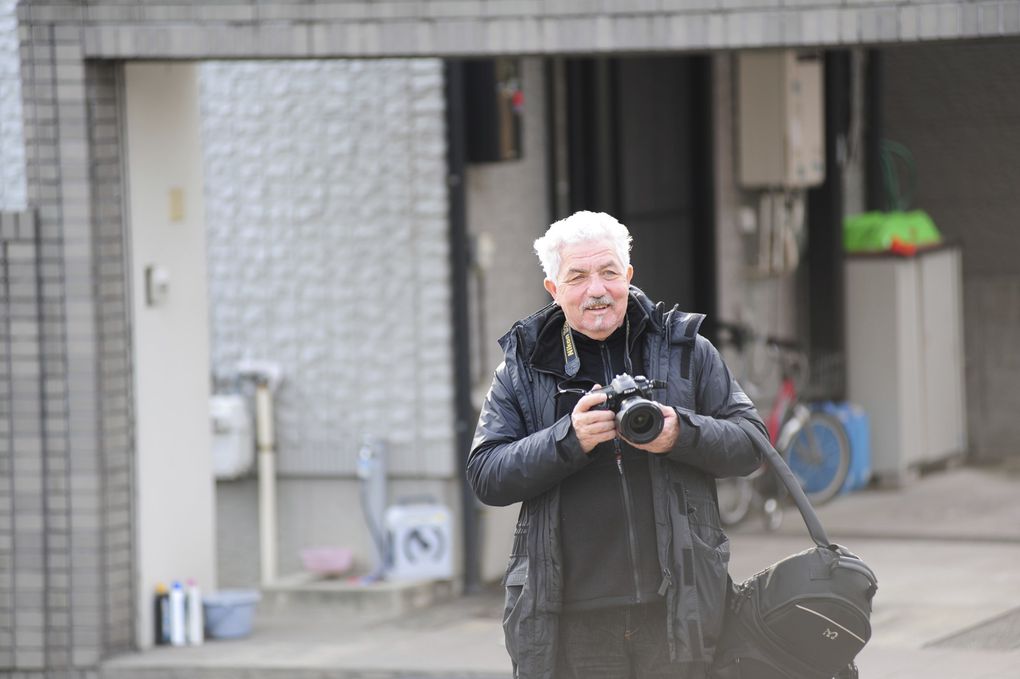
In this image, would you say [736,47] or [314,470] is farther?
[314,470]

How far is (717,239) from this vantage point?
12531mm

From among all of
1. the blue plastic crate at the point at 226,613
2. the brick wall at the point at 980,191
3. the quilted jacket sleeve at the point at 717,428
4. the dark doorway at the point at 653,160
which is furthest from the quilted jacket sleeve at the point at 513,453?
the brick wall at the point at 980,191

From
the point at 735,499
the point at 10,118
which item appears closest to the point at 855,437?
the point at 735,499

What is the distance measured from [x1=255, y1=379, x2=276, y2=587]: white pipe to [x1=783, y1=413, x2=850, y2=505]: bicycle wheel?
3.90 metres

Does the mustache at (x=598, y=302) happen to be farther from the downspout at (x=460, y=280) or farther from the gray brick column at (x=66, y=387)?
the downspout at (x=460, y=280)

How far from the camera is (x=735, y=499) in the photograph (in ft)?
38.0

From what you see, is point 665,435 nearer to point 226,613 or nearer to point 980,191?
point 226,613

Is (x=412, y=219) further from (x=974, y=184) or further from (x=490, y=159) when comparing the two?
(x=974, y=184)

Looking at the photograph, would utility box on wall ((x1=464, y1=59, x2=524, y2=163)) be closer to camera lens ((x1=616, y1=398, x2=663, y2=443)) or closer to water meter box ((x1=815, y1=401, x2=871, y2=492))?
water meter box ((x1=815, y1=401, x2=871, y2=492))

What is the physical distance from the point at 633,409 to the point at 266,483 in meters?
5.84

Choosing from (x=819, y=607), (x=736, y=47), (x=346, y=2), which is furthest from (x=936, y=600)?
(x=819, y=607)

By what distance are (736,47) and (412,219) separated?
103 inches

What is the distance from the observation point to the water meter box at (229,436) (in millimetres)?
9703

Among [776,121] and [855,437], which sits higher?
[776,121]
